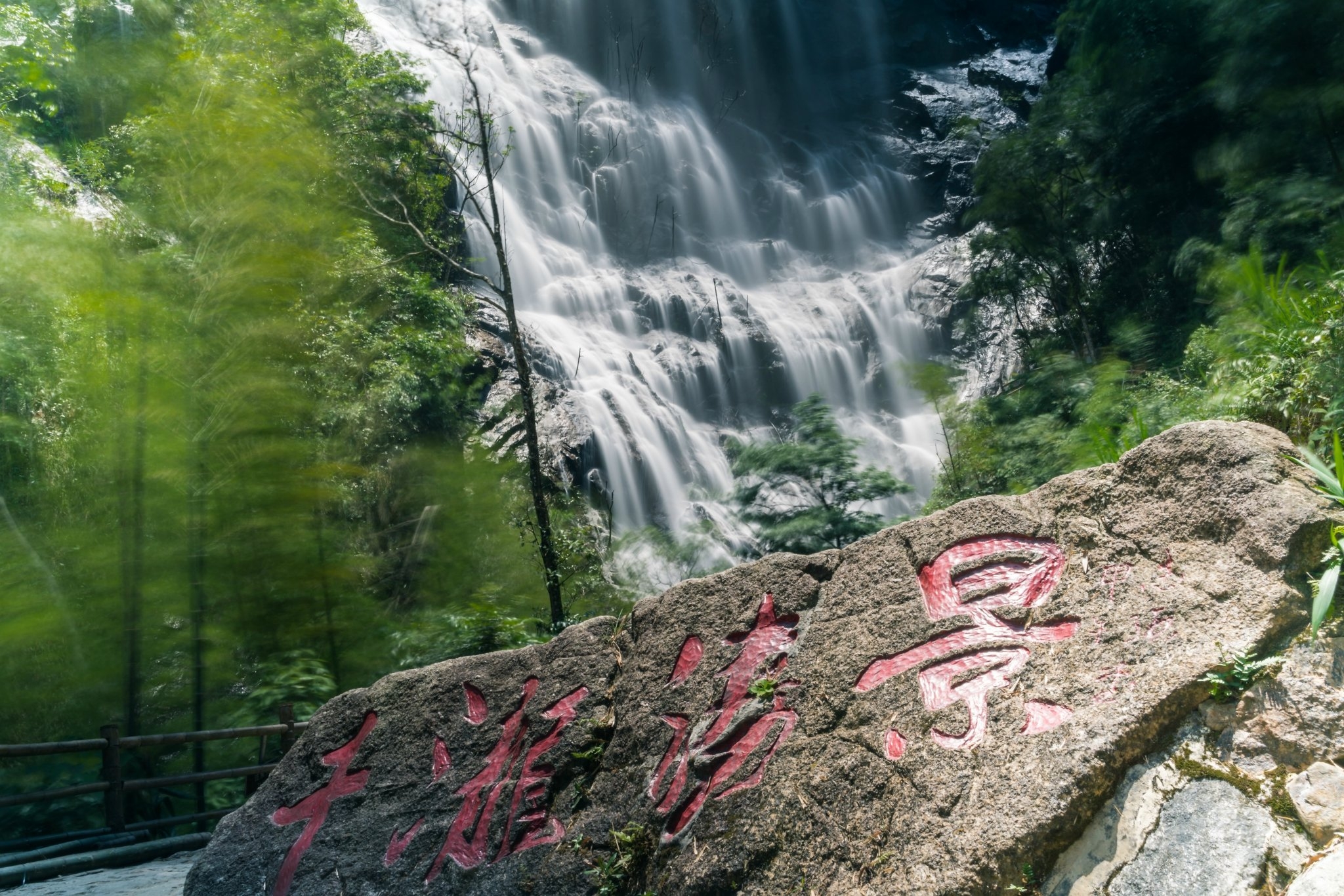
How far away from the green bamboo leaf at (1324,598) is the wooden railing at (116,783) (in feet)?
12.9

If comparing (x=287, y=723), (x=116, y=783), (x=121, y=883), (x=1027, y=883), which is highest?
(x=287, y=723)

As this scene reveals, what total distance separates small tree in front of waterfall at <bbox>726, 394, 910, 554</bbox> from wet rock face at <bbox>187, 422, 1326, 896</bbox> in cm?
319

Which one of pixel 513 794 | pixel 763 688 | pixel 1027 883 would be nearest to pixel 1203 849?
pixel 1027 883

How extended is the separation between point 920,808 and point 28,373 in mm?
6119

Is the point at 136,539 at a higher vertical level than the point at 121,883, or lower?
higher

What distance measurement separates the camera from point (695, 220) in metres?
18.7

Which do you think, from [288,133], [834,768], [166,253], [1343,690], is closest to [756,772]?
[834,768]

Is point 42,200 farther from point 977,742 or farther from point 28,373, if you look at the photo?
point 977,742

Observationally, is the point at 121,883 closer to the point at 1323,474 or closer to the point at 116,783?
the point at 116,783

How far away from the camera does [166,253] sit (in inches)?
219

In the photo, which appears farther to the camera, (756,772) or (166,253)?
(166,253)

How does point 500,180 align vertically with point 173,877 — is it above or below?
above

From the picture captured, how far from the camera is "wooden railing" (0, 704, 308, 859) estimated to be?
13.7 ft

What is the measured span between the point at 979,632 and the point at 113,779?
184 inches
